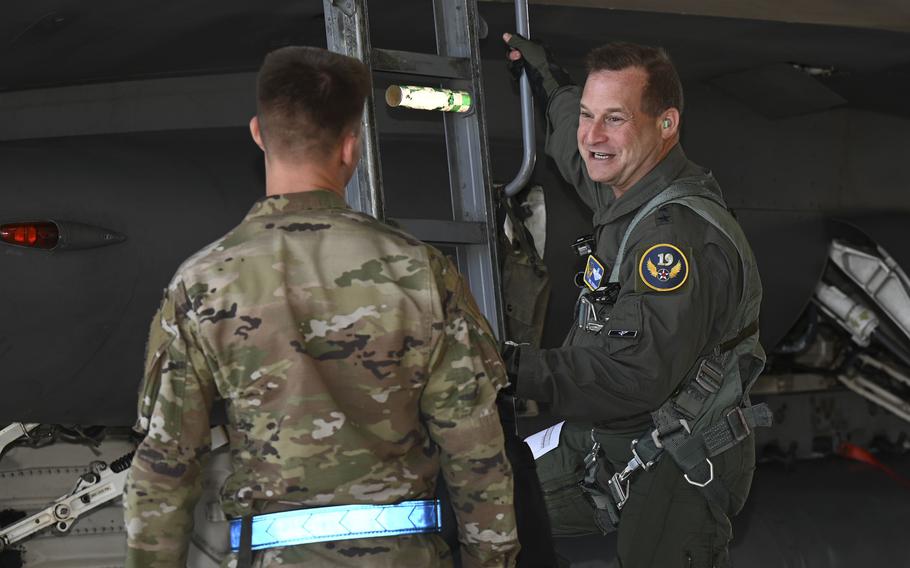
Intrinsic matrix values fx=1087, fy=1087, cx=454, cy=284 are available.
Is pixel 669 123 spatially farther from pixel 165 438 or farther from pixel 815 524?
pixel 815 524

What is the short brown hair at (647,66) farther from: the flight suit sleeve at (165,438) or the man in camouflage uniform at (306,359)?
the flight suit sleeve at (165,438)

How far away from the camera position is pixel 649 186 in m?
2.80

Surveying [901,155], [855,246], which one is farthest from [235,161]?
[901,155]

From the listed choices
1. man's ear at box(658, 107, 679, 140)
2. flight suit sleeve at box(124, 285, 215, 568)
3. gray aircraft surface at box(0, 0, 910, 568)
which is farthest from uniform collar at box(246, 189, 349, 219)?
man's ear at box(658, 107, 679, 140)

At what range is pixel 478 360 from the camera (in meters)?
1.85

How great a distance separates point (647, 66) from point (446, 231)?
68 centimetres

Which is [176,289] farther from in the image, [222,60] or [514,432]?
[222,60]

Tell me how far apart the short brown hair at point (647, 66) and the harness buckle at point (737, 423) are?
2.61 feet

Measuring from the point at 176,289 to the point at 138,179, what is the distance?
148 centimetres

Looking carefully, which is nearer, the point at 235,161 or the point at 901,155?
the point at 235,161

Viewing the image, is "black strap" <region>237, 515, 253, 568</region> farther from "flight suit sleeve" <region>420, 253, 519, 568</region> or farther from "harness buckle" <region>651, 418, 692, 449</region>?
"harness buckle" <region>651, 418, 692, 449</region>

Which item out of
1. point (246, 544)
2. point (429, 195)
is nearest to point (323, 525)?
point (246, 544)

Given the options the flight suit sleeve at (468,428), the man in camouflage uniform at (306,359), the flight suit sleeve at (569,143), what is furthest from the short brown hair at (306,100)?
the flight suit sleeve at (569,143)

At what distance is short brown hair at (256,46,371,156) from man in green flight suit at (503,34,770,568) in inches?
36.5
